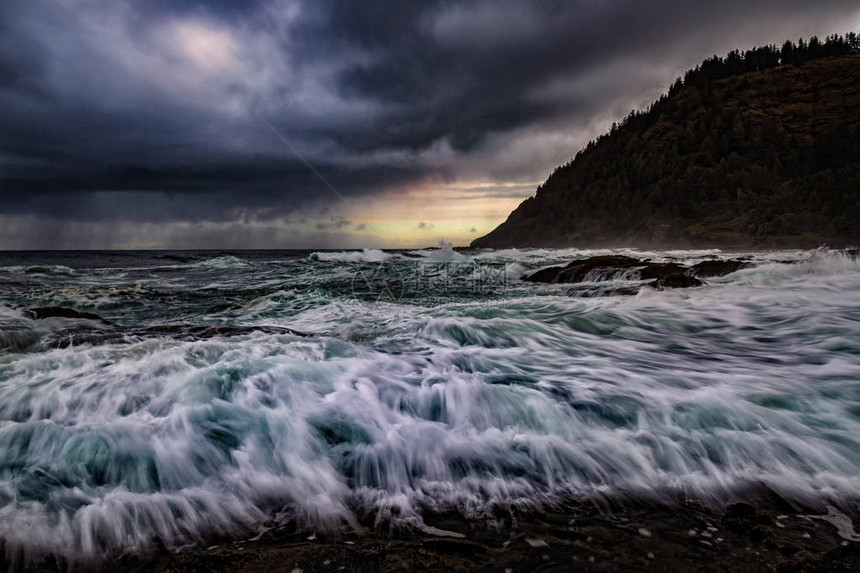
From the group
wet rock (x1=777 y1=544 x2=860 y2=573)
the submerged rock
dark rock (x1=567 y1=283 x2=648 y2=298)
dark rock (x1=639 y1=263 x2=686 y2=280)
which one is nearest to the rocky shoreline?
wet rock (x1=777 y1=544 x2=860 y2=573)

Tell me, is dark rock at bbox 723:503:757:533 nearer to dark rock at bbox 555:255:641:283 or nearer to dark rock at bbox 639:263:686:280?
dark rock at bbox 639:263:686:280

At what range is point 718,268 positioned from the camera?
387 inches

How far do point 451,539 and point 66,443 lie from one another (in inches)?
80.0

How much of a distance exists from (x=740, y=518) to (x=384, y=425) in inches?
66.4

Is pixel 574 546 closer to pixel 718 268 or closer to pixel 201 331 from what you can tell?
pixel 201 331

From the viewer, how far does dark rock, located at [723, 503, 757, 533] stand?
5.08 ft

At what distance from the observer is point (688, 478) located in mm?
1923

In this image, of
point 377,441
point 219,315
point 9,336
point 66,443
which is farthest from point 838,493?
point 219,315

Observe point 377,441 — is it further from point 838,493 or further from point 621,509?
point 838,493

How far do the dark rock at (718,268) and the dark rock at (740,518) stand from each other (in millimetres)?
9460

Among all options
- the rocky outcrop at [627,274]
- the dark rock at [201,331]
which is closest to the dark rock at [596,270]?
the rocky outcrop at [627,274]

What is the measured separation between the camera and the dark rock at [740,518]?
1.55m

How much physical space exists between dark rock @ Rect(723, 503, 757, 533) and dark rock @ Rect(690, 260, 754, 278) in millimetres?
9460

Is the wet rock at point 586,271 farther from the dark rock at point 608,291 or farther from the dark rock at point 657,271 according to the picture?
the dark rock at point 608,291
